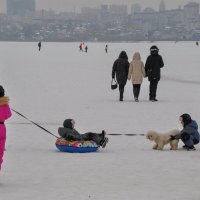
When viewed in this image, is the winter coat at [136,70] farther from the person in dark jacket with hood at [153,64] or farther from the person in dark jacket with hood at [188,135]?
the person in dark jacket with hood at [188,135]

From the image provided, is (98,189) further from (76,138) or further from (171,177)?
(76,138)

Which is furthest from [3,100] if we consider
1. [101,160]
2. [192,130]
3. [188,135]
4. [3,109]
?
[192,130]

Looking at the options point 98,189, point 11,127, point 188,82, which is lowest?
point 188,82

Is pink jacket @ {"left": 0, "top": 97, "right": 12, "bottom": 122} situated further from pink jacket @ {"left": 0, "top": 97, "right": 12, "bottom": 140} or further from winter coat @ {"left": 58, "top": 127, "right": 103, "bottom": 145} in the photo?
winter coat @ {"left": 58, "top": 127, "right": 103, "bottom": 145}

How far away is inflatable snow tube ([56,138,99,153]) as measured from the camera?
10227 millimetres

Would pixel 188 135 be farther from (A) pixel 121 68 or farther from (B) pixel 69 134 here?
(A) pixel 121 68

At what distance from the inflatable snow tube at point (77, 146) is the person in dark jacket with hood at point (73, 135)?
0.08 meters

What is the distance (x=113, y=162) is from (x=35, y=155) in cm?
127

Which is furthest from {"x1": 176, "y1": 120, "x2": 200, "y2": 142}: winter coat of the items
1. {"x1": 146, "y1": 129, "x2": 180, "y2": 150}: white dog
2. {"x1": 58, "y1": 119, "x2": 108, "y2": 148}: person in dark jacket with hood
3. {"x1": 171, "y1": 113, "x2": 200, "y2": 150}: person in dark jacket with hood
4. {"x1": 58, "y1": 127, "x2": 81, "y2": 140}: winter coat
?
{"x1": 58, "y1": 127, "x2": 81, "y2": 140}: winter coat

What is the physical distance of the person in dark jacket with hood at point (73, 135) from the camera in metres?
10.3

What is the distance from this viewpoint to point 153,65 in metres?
19.6

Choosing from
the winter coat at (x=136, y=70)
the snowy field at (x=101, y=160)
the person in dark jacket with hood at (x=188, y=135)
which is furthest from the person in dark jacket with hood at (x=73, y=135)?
the winter coat at (x=136, y=70)

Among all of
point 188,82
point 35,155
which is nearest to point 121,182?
point 35,155

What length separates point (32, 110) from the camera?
16.9 meters
